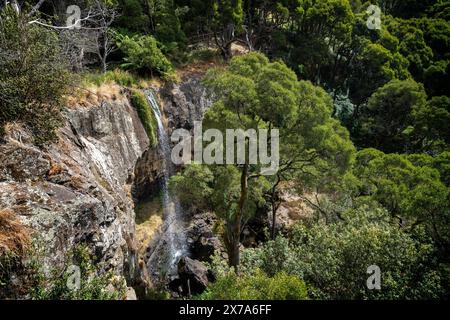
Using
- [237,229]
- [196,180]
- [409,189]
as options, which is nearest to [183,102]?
[196,180]

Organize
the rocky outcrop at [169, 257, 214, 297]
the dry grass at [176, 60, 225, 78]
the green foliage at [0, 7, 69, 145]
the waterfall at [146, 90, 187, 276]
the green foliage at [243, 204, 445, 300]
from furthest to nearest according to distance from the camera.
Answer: the dry grass at [176, 60, 225, 78] < the waterfall at [146, 90, 187, 276] < the rocky outcrop at [169, 257, 214, 297] < the green foliage at [243, 204, 445, 300] < the green foliage at [0, 7, 69, 145]

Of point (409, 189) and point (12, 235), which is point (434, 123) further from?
point (12, 235)

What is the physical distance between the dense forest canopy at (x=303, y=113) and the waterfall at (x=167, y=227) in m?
1.86

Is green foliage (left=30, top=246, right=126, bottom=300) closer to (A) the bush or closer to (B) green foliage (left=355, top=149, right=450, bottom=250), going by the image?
(B) green foliage (left=355, top=149, right=450, bottom=250)

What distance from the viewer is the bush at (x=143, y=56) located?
21.5 metres

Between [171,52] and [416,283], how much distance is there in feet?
67.3

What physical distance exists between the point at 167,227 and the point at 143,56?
30.9 ft

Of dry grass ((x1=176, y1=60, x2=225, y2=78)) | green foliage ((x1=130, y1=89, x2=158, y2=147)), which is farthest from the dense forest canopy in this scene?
green foliage ((x1=130, y1=89, x2=158, y2=147))

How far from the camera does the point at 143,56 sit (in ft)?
70.7

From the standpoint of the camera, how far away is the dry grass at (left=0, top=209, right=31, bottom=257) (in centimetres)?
721

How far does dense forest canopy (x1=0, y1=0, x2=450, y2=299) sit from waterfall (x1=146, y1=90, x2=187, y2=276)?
6.09 ft

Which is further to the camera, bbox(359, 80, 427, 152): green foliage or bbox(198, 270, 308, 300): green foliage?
bbox(359, 80, 427, 152): green foliage

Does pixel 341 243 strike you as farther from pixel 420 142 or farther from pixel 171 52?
pixel 420 142

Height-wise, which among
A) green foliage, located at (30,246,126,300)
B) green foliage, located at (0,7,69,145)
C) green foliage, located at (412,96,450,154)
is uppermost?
green foliage, located at (412,96,450,154)
